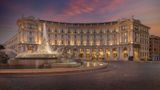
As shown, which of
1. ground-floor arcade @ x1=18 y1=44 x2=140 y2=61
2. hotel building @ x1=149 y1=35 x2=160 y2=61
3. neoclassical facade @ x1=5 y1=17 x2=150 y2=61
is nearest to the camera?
ground-floor arcade @ x1=18 y1=44 x2=140 y2=61

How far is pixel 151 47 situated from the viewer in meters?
121

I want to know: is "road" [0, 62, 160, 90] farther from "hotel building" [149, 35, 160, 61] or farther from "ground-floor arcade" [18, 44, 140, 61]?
"hotel building" [149, 35, 160, 61]

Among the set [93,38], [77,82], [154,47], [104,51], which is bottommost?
[77,82]

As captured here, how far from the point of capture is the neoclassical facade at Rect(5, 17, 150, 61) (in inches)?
3809

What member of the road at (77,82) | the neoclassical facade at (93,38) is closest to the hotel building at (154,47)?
the neoclassical facade at (93,38)

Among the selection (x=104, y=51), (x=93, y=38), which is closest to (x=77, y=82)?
(x=104, y=51)

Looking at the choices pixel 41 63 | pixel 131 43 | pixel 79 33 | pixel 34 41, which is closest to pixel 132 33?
pixel 131 43

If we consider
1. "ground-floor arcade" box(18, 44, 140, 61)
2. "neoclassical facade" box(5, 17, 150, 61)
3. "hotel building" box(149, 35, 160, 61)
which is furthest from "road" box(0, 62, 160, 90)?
"hotel building" box(149, 35, 160, 61)

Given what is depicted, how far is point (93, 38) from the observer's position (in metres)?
116

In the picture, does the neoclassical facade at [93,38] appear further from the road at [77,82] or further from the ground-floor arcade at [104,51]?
the road at [77,82]

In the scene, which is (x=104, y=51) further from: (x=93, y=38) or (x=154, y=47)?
(x=154, y=47)

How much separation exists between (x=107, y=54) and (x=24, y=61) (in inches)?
3371

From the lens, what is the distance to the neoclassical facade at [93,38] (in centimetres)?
9675

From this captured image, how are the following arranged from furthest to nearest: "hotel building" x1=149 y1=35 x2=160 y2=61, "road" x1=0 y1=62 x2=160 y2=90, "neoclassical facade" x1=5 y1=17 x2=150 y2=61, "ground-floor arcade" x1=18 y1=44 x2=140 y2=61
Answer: "hotel building" x1=149 y1=35 x2=160 y2=61 < "neoclassical facade" x1=5 y1=17 x2=150 y2=61 < "ground-floor arcade" x1=18 y1=44 x2=140 y2=61 < "road" x1=0 y1=62 x2=160 y2=90
